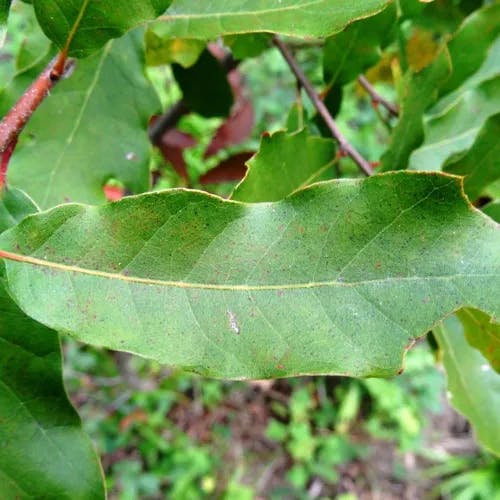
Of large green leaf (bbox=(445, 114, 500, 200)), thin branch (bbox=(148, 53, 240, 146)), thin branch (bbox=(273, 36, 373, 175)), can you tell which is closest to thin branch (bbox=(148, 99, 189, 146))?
thin branch (bbox=(148, 53, 240, 146))

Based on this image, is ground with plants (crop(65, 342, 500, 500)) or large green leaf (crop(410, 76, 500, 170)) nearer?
large green leaf (crop(410, 76, 500, 170))

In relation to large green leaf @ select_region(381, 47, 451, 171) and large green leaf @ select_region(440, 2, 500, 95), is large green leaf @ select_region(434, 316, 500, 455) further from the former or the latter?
large green leaf @ select_region(440, 2, 500, 95)


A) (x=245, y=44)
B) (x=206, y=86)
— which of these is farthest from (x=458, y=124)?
(x=206, y=86)

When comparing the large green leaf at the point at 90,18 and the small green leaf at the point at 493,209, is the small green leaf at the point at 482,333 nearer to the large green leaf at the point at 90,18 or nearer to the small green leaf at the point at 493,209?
the small green leaf at the point at 493,209

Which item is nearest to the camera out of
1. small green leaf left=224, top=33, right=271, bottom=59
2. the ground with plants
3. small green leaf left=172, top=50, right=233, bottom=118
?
small green leaf left=224, top=33, right=271, bottom=59

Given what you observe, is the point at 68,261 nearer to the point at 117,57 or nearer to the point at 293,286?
the point at 293,286

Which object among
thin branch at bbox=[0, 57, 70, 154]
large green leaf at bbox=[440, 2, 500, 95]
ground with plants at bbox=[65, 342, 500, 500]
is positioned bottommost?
ground with plants at bbox=[65, 342, 500, 500]
